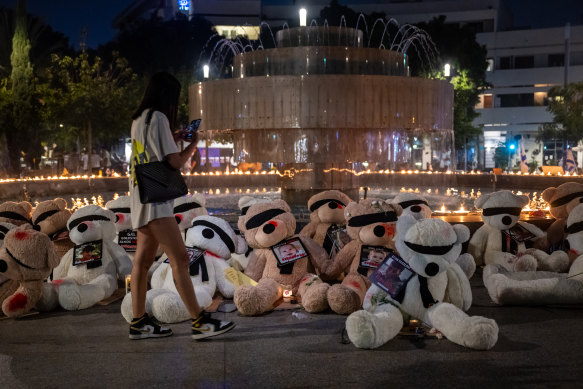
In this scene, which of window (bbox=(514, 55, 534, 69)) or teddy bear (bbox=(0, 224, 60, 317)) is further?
window (bbox=(514, 55, 534, 69))

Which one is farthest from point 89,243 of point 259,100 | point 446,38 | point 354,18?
point 446,38

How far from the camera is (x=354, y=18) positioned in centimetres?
3791

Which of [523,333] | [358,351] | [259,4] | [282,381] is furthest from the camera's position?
[259,4]

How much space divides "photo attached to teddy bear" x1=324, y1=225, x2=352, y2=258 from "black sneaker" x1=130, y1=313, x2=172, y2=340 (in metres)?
2.22

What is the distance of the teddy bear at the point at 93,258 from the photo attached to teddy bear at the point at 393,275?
246 centimetres

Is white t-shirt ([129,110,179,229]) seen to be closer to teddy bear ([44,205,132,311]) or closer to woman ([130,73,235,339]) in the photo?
woman ([130,73,235,339])

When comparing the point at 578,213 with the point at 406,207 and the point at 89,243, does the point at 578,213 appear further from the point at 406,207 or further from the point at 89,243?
the point at 89,243

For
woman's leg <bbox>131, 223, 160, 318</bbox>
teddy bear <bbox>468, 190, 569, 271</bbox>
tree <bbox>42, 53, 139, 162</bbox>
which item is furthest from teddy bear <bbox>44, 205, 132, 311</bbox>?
tree <bbox>42, 53, 139, 162</bbox>

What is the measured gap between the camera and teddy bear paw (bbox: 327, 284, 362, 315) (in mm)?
5234

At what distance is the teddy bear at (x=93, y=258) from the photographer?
19.4 feet

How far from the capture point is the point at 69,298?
5637 millimetres

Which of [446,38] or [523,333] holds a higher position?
[446,38]

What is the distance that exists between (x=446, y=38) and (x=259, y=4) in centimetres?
3131

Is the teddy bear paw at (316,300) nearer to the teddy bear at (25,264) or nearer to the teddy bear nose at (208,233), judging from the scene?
the teddy bear nose at (208,233)
